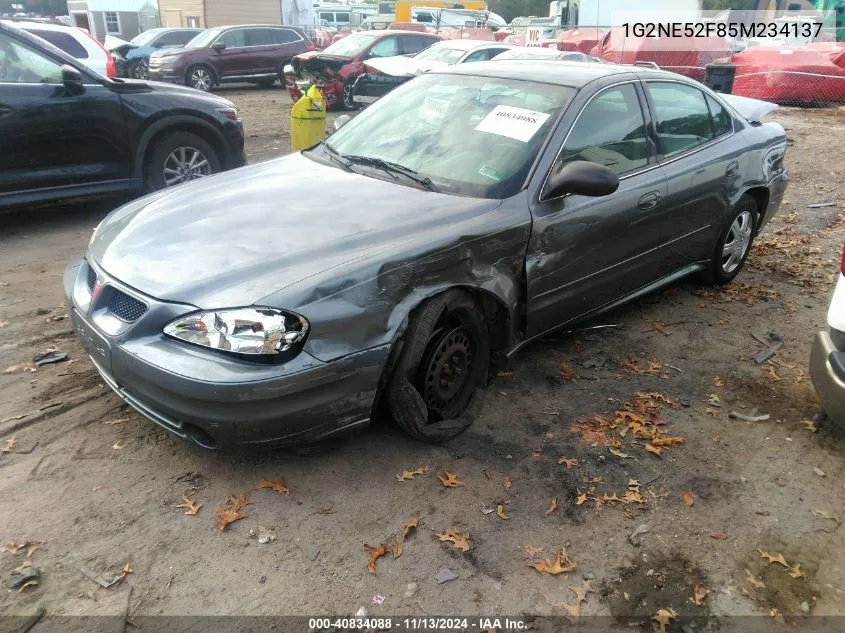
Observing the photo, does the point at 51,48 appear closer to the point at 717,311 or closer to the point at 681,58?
the point at 717,311

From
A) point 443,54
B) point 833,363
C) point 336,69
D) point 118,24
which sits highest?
point 118,24

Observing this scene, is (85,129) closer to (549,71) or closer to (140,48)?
(549,71)

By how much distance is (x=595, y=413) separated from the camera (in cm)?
366

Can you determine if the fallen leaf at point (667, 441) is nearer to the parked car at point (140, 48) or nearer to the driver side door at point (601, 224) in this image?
the driver side door at point (601, 224)

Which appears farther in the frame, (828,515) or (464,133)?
(464,133)

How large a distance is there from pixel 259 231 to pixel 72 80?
13.1 feet

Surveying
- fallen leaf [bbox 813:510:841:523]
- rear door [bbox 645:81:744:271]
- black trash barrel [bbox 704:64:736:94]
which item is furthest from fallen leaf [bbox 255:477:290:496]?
black trash barrel [bbox 704:64:736:94]

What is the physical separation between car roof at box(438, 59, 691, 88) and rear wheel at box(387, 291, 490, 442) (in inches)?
61.4

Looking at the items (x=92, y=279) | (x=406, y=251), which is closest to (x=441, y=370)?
(x=406, y=251)

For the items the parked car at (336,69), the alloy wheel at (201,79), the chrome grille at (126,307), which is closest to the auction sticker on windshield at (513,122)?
the chrome grille at (126,307)

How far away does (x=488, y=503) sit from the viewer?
2.92m

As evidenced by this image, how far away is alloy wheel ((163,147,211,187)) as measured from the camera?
6.77 meters

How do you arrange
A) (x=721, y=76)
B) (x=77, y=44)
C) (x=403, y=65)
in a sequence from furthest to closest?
(x=403, y=65) < (x=721, y=76) < (x=77, y=44)

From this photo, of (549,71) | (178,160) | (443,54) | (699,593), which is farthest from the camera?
(443,54)
